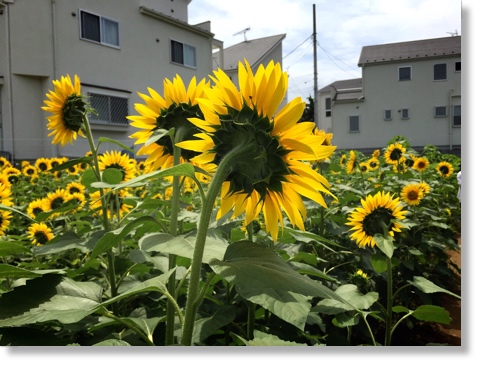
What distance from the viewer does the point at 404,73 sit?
59.7 inches

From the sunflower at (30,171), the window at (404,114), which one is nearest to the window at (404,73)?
the window at (404,114)

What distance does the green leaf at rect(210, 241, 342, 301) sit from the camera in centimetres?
51

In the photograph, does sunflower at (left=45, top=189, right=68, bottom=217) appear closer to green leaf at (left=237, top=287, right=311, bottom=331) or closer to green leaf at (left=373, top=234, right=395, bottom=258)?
green leaf at (left=373, top=234, right=395, bottom=258)

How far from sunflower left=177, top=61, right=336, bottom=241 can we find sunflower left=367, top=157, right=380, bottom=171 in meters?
1.87

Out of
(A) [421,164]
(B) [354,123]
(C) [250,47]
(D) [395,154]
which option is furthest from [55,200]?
(A) [421,164]

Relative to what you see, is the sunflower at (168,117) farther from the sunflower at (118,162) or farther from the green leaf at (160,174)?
the sunflower at (118,162)

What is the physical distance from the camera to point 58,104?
1.07 metres

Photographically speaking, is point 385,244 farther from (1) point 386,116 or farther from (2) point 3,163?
(2) point 3,163

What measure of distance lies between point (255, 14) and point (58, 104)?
0.66 m

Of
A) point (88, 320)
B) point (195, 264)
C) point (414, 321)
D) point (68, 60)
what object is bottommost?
point (414, 321)
